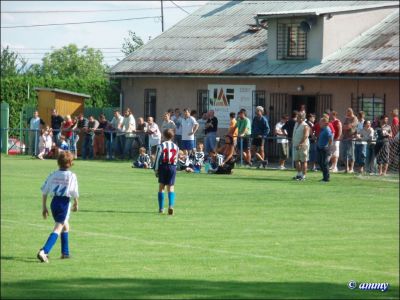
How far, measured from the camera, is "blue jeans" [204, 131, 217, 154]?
126 feet

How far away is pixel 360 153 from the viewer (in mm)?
34500

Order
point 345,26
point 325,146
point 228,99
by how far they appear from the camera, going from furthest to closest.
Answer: point 228,99, point 345,26, point 325,146

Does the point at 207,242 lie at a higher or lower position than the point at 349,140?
lower

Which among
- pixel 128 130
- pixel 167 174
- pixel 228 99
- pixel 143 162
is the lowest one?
pixel 143 162

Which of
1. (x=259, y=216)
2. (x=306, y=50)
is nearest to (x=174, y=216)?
(x=259, y=216)

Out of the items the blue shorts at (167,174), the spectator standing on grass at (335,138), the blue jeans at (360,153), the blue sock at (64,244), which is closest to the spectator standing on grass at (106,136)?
the spectator standing on grass at (335,138)

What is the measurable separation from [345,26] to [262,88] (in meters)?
3.86

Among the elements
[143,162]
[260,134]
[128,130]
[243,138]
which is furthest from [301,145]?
[128,130]

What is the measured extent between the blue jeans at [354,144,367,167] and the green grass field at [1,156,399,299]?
490cm

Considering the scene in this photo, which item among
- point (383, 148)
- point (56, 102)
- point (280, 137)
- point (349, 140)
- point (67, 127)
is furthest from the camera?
point (56, 102)

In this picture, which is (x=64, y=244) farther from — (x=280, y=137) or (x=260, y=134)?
(x=260, y=134)

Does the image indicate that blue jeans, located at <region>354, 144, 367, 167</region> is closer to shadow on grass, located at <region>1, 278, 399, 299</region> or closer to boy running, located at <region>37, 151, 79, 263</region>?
shadow on grass, located at <region>1, 278, 399, 299</region>

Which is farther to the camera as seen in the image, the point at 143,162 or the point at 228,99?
the point at 228,99

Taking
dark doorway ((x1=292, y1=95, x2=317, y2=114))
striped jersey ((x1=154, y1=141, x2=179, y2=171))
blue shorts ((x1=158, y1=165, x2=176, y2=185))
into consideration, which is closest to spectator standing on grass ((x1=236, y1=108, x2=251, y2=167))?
dark doorway ((x1=292, y1=95, x2=317, y2=114))
